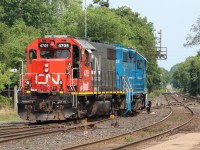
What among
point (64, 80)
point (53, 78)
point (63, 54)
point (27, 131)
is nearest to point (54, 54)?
point (63, 54)

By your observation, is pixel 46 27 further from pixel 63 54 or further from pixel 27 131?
pixel 27 131

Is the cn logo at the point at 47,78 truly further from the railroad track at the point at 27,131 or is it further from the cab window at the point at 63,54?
the railroad track at the point at 27,131

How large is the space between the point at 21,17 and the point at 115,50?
123 ft

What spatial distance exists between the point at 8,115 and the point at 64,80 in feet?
27.2

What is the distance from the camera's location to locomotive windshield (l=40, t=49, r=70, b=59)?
828 inches

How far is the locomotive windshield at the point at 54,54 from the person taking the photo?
2102 centimetres

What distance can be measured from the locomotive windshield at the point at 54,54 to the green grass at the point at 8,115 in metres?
6.11

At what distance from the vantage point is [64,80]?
20.5 metres

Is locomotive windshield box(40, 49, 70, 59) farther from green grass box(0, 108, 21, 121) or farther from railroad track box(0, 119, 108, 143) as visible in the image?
green grass box(0, 108, 21, 121)

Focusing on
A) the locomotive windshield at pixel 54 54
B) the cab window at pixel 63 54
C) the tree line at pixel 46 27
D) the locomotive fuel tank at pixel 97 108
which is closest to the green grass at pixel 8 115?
the tree line at pixel 46 27

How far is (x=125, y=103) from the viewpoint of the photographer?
25906mm

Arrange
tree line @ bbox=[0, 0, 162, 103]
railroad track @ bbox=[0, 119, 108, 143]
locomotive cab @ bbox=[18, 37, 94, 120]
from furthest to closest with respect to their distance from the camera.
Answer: tree line @ bbox=[0, 0, 162, 103] → locomotive cab @ bbox=[18, 37, 94, 120] → railroad track @ bbox=[0, 119, 108, 143]

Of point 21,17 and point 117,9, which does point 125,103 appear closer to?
point 21,17

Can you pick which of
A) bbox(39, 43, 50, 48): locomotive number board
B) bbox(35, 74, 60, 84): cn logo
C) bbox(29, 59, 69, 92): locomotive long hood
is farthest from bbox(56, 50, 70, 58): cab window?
bbox(35, 74, 60, 84): cn logo
